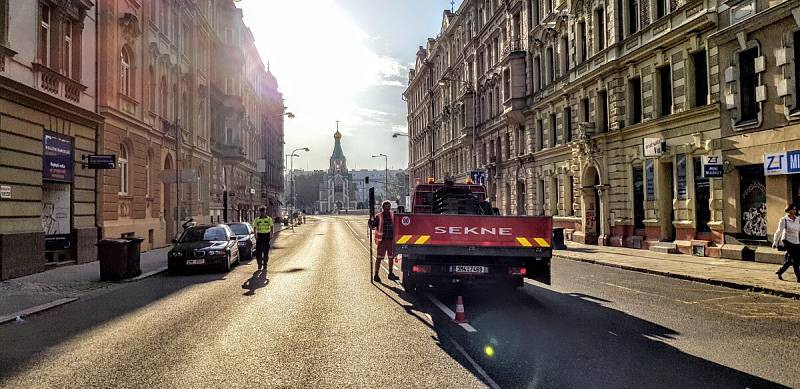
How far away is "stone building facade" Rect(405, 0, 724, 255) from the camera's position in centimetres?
2011

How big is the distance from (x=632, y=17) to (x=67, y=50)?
21.0 m

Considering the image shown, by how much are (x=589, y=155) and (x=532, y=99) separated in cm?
818

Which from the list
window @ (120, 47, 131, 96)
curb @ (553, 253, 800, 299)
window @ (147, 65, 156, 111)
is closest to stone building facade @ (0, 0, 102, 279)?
window @ (120, 47, 131, 96)

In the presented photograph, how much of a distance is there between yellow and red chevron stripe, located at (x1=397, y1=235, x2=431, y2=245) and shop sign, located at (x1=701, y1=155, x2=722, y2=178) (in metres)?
12.4

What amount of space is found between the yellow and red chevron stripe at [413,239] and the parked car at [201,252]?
8158 millimetres

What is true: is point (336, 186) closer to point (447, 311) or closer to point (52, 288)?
point (52, 288)

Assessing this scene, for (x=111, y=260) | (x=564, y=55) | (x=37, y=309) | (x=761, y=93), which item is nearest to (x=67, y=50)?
(x=111, y=260)

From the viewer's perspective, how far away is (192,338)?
7359 mm

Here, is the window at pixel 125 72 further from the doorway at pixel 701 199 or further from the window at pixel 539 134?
the window at pixel 539 134

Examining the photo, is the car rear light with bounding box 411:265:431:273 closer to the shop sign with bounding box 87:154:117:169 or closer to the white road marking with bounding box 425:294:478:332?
the white road marking with bounding box 425:294:478:332

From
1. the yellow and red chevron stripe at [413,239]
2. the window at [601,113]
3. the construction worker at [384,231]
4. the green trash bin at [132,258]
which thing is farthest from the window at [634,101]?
the green trash bin at [132,258]

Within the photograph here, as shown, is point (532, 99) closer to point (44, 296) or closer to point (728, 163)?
point (728, 163)

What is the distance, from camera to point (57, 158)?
16.3m

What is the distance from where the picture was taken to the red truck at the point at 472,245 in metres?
9.73
